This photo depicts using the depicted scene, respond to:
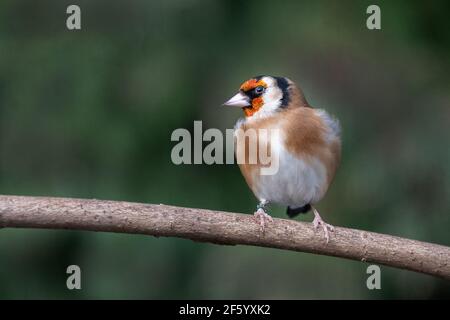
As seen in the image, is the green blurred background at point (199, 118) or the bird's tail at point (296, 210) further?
the green blurred background at point (199, 118)

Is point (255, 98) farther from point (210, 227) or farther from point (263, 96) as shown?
point (210, 227)

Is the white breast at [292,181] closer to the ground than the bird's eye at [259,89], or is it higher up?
closer to the ground

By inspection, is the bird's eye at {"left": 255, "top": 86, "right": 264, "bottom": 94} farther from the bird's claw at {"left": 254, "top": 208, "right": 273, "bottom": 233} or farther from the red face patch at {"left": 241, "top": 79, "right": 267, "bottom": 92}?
the bird's claw at {"left": 254, "top": 208, "right": 273, "bottom": 233}

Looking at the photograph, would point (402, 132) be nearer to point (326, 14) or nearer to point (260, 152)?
point (326, 14)

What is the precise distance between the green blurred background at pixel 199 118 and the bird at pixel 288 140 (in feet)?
1.75

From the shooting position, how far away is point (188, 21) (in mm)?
5176

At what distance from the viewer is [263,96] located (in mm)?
4121

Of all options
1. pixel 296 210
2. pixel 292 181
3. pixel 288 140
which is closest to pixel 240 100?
pixel 288 140

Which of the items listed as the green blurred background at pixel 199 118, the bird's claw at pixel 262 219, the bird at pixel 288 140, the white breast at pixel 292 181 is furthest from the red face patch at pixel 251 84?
the bird's claw at pixel 262 219

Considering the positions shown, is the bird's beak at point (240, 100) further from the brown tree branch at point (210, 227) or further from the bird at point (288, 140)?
the brown tree branch at point (210, 227)

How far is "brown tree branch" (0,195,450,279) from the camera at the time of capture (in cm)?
321

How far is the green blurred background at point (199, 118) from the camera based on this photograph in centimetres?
483

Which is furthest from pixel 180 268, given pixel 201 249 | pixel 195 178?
pixel 195 178

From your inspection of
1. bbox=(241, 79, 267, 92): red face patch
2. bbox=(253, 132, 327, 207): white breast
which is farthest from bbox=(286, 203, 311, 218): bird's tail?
bbox=(241, 79, 267, 92): red face patch
